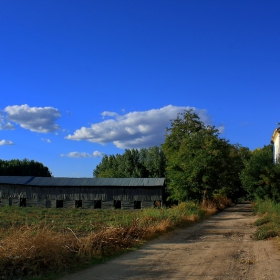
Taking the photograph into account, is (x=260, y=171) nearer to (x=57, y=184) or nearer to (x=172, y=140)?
(x=172, y=140)

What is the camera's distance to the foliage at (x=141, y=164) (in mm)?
57184

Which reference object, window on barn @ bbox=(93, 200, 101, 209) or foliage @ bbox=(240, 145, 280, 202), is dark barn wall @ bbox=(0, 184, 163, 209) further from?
foliage @ bbox=(240, 145, 280, 202)

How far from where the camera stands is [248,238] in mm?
13570

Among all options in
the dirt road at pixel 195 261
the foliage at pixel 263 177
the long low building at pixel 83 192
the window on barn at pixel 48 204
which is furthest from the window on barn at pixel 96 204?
the dirt road at pixel 195 261

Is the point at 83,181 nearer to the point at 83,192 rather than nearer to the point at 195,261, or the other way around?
the point at 83,192

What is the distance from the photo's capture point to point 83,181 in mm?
44438

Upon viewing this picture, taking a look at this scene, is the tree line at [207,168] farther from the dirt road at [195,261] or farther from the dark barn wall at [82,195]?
the dirt road at [195,261]

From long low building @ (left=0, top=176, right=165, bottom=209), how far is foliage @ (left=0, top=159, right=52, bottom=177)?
62.9 ft

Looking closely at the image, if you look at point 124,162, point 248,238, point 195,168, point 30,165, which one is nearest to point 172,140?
point 195,168

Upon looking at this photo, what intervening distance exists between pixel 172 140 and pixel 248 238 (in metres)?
30.4

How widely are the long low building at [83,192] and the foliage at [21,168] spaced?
755 inches

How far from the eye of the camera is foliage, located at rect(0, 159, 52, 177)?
6406cm

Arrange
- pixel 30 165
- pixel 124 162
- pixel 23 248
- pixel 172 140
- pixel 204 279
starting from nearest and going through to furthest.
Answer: pixel 204 279, pixel 23 248, pixel 172 140, pixel 124 162, pixel 30 165

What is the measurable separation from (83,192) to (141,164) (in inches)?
706
